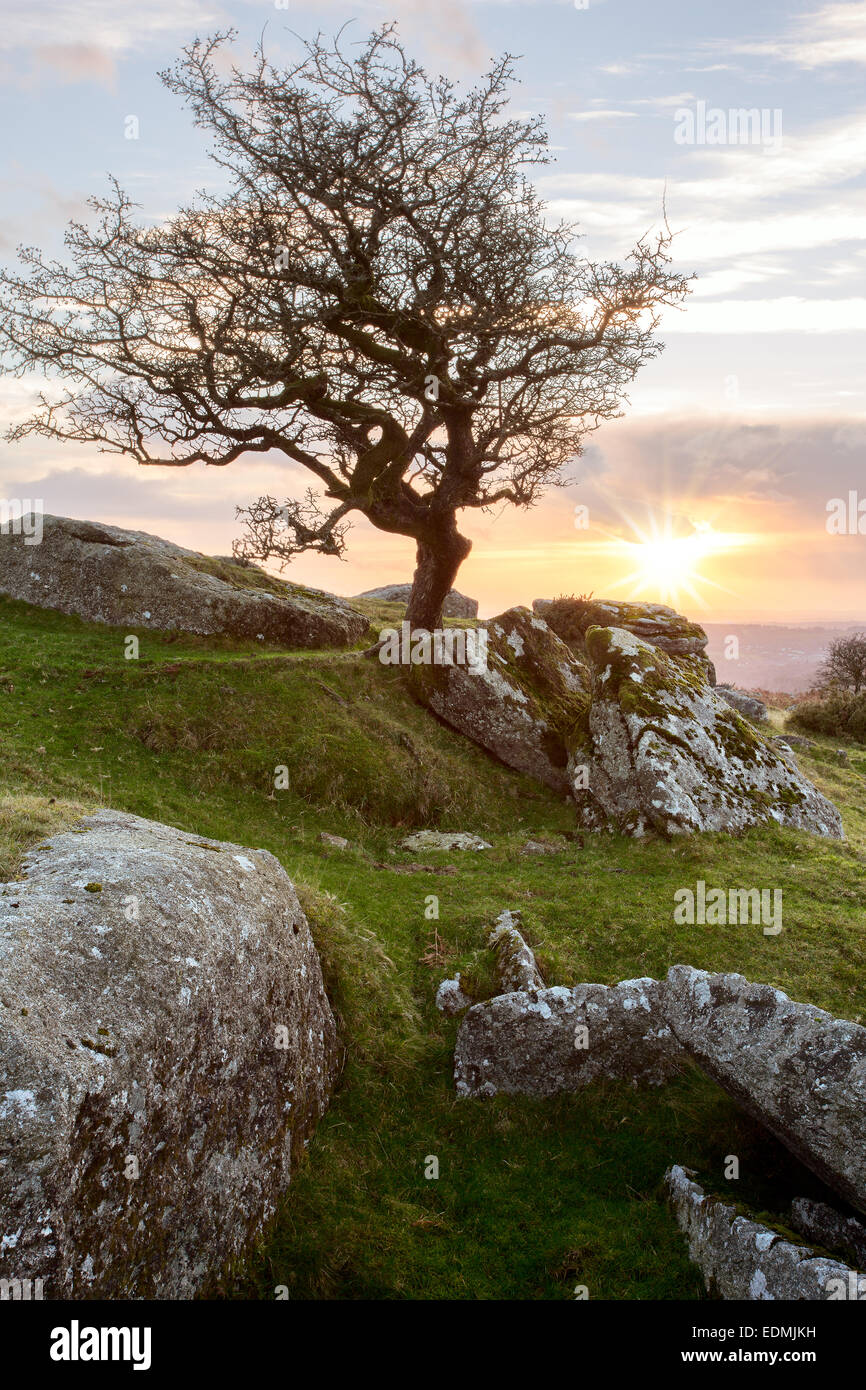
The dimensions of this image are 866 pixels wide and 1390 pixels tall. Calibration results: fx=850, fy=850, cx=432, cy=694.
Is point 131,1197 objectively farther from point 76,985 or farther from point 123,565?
point 123,565

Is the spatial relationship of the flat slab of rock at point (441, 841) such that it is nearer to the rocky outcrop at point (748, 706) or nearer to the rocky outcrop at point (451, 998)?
the rocky outcrop at point (451, 998)

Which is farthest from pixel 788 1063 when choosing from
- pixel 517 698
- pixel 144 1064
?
pixel 517 698

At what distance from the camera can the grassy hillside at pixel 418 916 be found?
302 inches

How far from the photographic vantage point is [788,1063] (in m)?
7.70

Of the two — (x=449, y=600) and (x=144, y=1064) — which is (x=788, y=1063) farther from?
(x=449, y=600)

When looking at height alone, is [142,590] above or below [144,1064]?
above

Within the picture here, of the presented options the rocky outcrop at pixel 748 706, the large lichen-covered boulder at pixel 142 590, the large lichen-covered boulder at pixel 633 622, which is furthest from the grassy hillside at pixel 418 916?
the rocky outcrop at pixel 748 706

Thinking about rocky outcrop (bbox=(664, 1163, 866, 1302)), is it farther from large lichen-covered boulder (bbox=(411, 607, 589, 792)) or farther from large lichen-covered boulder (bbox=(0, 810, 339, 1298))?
large lichen-covered boulder (bbox=(411, 607, 589, 792))

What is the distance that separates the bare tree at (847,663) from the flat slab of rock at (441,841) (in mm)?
38274

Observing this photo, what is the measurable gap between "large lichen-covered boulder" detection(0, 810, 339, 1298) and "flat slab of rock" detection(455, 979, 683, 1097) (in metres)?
1.79

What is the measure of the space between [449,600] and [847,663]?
975 inches

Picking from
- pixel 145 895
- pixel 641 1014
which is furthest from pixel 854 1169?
pixel 145 895

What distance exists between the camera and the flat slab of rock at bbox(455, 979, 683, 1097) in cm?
980
